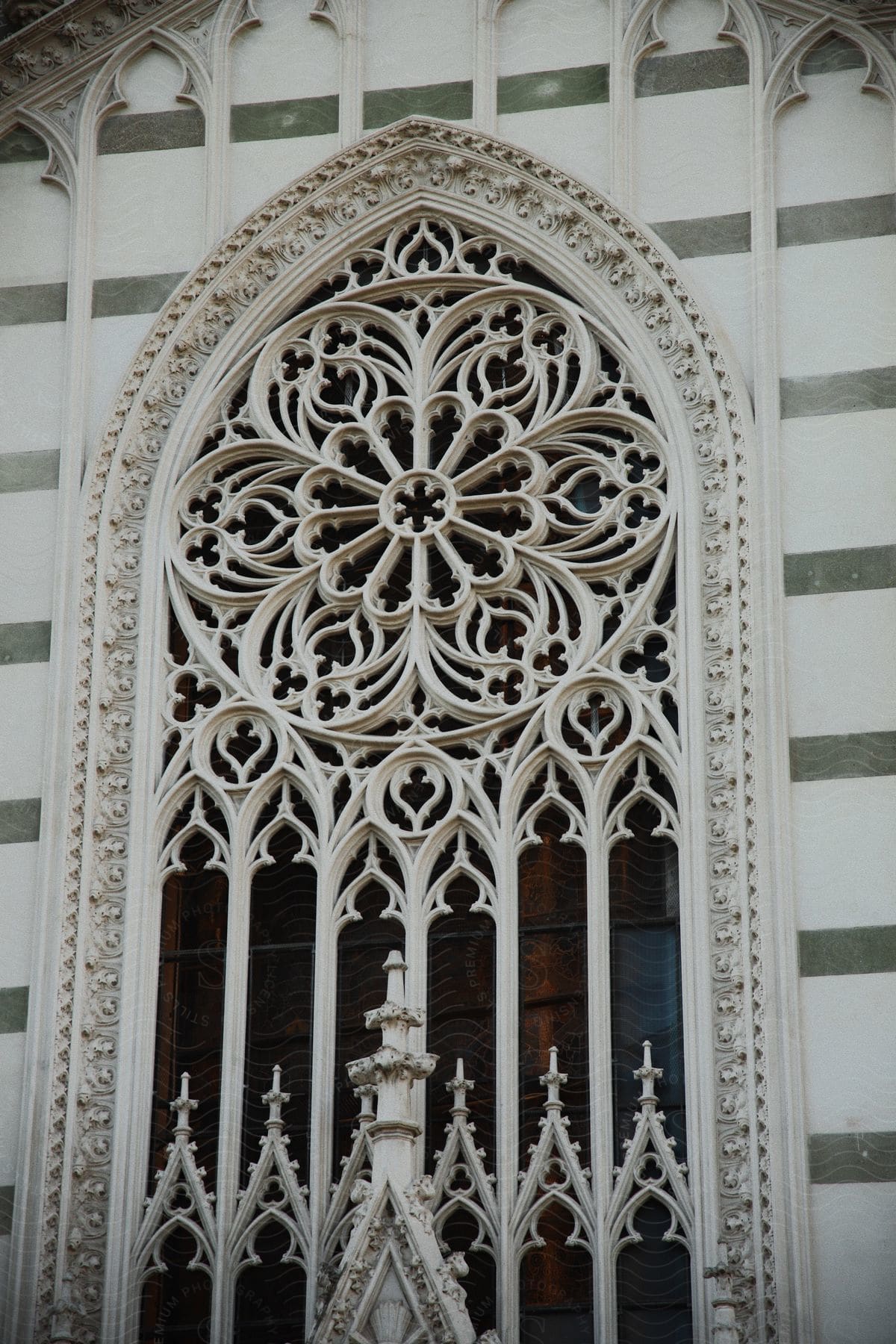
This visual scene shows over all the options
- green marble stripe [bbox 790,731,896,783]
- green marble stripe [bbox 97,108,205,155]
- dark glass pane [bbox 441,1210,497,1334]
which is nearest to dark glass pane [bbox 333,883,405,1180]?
dark glass pane [bbox 441,1210,497,1334]

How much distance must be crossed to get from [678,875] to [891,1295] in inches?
84.2

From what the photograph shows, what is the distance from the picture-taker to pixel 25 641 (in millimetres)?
12375

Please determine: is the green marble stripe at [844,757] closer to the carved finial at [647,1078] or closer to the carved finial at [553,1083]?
the carved finial at [647,1078]

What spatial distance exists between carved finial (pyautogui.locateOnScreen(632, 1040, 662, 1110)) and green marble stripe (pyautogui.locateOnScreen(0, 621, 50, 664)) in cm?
360

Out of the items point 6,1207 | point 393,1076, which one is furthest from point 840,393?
point 6,1207

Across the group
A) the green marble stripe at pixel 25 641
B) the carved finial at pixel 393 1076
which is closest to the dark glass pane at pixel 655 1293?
the carved finial at pixel 393 1076

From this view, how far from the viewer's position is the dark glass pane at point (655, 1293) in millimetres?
10789

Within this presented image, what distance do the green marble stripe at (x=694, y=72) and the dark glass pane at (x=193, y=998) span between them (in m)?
4.61

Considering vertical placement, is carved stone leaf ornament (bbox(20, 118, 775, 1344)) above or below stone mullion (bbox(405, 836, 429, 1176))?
above

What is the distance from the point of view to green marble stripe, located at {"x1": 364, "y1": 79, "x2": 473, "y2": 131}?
13.3 metres

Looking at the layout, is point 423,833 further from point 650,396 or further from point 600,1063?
point 650,396

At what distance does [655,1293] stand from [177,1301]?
2.17m

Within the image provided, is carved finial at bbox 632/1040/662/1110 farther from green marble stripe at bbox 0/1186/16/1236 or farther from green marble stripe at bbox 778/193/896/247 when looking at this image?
green marble stripe at bbox 778/193/896/247

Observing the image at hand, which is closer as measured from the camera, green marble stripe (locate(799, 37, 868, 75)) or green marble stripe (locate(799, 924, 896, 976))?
green marble stripe (locate(799, 924, 896, 976))
